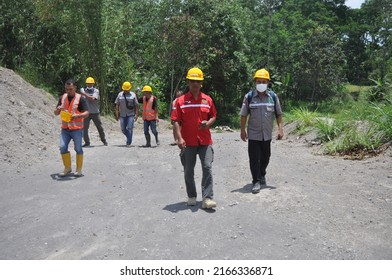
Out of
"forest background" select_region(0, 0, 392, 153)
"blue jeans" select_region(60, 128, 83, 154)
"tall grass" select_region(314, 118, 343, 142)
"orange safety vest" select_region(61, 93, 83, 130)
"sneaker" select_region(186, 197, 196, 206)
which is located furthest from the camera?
"forest background" select_region(0, 0, 392, 153)

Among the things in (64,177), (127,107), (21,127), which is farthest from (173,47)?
(64,177)

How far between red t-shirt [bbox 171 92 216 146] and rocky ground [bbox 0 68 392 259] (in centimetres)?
96

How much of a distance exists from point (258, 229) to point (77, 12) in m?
16.5

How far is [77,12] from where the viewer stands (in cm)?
1919

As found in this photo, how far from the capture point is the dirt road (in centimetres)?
470

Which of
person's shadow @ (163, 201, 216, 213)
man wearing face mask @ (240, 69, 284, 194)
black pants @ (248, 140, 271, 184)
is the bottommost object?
person's shadow @ (163, 201, 216, 213)

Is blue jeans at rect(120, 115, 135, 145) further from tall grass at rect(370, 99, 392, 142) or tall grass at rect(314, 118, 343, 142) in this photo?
tall grass at rect(370, 99, 392, 142)

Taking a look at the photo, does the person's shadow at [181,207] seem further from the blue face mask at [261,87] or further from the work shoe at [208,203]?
the blue face mask at [261,87]

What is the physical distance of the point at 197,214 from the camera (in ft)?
18.9

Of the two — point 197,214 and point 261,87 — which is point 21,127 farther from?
point 197,214

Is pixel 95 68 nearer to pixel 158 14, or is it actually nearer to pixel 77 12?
pixel 77 12

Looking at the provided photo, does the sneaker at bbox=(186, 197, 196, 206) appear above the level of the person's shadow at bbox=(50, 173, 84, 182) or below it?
above

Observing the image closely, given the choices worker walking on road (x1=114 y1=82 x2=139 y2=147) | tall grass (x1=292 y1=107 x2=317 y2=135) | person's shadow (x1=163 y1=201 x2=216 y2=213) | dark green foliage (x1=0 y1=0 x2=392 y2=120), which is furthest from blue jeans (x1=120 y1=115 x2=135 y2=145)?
dark green foliage (x1=0 y1=0 x2=392 y2=120)

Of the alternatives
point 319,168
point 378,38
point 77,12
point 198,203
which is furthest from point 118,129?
point 378,38
